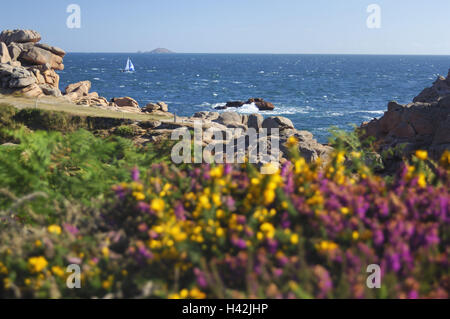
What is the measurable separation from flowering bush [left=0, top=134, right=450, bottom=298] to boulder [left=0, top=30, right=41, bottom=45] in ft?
152

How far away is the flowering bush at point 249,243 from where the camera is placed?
2.74m

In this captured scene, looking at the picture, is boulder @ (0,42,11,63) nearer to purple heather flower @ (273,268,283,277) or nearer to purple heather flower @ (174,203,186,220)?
purple heather flower @ (174,203,186,220)

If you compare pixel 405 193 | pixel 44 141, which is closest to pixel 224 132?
pixel 44 141

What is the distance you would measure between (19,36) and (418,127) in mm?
40573

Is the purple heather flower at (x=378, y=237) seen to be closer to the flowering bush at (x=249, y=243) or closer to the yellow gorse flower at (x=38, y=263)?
the flowering bush at (x=249, y=243)

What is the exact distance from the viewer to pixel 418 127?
1983cm

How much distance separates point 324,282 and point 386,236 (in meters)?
0.70

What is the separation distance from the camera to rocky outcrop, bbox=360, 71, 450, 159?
651 inches

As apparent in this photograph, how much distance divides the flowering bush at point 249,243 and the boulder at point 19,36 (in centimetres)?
4627

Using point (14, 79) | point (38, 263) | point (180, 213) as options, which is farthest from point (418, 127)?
point (14, 79)

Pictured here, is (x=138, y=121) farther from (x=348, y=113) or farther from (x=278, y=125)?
(x=348, y=113)

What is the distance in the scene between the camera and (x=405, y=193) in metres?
3.42

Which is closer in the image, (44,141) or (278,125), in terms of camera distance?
(44,141)

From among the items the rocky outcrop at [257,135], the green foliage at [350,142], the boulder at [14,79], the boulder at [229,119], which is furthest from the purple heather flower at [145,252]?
the boulder at [14,79]
